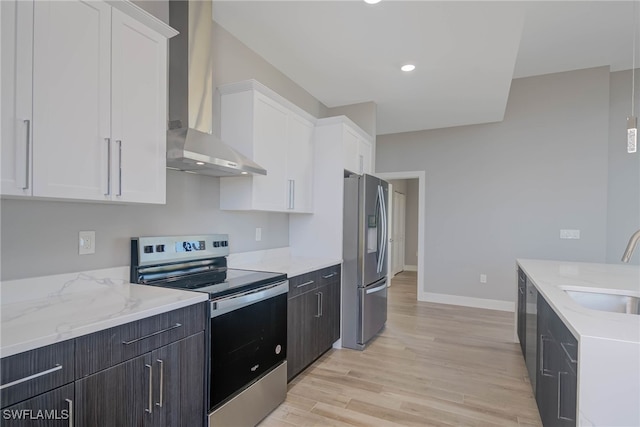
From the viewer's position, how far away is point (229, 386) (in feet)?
5.94

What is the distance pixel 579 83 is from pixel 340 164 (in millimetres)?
3440

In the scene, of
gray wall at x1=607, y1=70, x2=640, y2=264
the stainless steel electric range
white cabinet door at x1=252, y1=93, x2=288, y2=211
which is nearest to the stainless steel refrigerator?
white cabinet door at x1=252, y1=93, x2=288, y2=211

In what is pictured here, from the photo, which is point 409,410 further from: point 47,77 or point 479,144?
point 479,144

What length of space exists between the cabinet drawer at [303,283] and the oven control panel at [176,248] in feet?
1.89

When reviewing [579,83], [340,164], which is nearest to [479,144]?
[579,83]

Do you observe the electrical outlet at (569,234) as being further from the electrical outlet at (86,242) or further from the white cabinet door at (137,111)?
the electrical outlet at (86,242)

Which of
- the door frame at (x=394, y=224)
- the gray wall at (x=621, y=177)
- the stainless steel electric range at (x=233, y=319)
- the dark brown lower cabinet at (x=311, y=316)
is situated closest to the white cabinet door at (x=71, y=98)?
the stainless steel electric range at (x=233, y=319)

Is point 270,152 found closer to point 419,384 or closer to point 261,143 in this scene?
point 261,143

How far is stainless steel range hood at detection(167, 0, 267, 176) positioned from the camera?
82.3 inches

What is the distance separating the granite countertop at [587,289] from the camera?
115 cm

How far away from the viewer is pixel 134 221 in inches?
77.2

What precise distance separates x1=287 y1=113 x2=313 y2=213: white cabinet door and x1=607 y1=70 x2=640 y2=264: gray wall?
152 inches

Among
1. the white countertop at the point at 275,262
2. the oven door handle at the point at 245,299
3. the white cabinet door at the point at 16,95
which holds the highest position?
the white cabinet door at the point at 16,95

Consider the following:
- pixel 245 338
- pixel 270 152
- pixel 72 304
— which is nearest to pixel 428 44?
pixel 270 152
